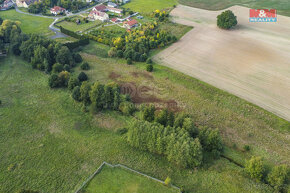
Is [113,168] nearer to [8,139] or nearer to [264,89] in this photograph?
[8,139]

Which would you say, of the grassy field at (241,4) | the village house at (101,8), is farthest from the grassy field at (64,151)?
the grassy field at (241,4)

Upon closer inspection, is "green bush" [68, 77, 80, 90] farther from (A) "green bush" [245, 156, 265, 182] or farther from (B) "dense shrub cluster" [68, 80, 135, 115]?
(A) "green bush" [245, 156, 265, 182]

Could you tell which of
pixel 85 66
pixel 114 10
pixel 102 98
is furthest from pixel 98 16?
pixel 102 98

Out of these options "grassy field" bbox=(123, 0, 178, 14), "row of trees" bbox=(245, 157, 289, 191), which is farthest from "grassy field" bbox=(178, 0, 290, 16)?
"row of trees" bbox=(245, 157, 289, 191)

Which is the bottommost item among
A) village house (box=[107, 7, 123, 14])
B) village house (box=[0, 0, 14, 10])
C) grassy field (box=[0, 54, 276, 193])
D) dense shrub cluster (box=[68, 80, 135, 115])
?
grassy field (box=[0, 54, 276, 193])

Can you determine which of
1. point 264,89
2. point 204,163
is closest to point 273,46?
point 264,89

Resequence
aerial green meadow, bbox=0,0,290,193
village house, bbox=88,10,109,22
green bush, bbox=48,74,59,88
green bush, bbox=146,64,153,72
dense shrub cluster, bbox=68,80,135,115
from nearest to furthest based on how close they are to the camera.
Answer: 1. aerial green meadow, bbox=0,0,290,193
2. dense shrub cluster, bbox=68,80,135,115
3. green bush, bbox=48,74,59,88
4. green bush, bbox=146,64,153,72
5. village house, bbox=88,10,109,22
